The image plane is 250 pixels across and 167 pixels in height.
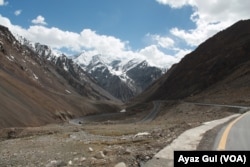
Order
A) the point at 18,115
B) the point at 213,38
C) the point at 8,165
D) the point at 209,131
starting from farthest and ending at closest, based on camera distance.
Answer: the point at 213,38 → the point at 18,115 → the point at 209,131 → the point at 8,165

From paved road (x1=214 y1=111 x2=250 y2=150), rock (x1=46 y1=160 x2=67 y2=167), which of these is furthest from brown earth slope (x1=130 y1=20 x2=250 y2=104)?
rock (x1=46 y1=160 x2=67 y2=167)

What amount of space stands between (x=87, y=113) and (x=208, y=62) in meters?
65.5

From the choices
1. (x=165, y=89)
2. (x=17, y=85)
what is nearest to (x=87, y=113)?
(x=165, y=89)

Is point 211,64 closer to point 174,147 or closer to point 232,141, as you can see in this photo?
point 232,141

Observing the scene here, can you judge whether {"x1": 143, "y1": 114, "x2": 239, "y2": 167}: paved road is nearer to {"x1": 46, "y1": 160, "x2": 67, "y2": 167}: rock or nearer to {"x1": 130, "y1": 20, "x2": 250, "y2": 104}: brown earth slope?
{"x1": 46, "y1": 160, "x2": 67, "y2": 167}: rock

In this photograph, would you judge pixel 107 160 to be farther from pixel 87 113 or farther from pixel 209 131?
pixel 87 113

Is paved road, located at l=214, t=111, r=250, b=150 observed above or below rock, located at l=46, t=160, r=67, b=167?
above

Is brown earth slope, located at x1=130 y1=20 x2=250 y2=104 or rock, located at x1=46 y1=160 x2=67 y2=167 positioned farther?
brown earth slope, located at x1=130 y1=20 x2=250 y2=104

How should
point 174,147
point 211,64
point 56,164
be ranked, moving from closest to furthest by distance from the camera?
point 56,164 → point 174,147 → point 211,64

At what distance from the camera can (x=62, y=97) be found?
187750mm

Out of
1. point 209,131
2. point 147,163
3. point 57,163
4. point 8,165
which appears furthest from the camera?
point 209,131

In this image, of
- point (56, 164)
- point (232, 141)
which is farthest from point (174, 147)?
point (56, 164)

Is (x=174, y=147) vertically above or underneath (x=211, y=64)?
underneath

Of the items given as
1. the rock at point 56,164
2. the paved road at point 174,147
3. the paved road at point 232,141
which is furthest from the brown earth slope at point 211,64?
the rock at point 56,164
